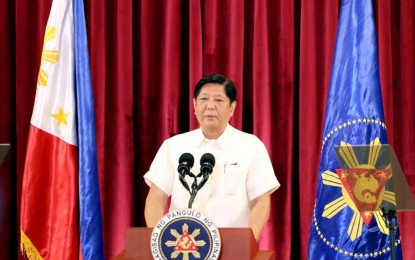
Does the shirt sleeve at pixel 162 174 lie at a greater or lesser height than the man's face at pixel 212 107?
lesser

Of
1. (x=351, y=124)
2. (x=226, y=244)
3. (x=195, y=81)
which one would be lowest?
(x=226, y=244)

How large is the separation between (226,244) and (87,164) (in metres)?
1.51

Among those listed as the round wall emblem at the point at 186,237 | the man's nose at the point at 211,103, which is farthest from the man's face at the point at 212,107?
the round wall emblem at the point at 186,237

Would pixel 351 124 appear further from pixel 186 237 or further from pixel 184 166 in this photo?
pixel 186 237

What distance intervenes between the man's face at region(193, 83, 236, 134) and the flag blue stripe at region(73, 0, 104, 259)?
2.34 feet

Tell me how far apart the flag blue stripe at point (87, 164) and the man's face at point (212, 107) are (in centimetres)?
71

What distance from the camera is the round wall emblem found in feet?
7.06

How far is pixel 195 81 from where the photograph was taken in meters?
3.87

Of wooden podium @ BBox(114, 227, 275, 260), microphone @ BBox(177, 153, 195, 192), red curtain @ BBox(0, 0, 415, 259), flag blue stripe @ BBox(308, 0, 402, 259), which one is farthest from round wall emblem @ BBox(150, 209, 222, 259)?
red curtain @ BBox(0, 0, 415, 259)

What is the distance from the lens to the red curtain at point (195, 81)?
3.78 m

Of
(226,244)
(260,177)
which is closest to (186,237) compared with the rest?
(226,244)

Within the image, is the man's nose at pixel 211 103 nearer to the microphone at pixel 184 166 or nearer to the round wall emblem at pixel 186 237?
the microphone at pixel 184 166

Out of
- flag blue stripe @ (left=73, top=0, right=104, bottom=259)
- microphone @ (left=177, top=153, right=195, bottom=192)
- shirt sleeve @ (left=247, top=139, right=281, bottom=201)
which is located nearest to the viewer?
microphone @ (left=177, top=153, right=195, bottom=192)

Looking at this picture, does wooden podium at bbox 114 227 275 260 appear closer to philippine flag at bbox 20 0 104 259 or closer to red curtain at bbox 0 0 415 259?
philippine flag at bbox 20 0 104 259
